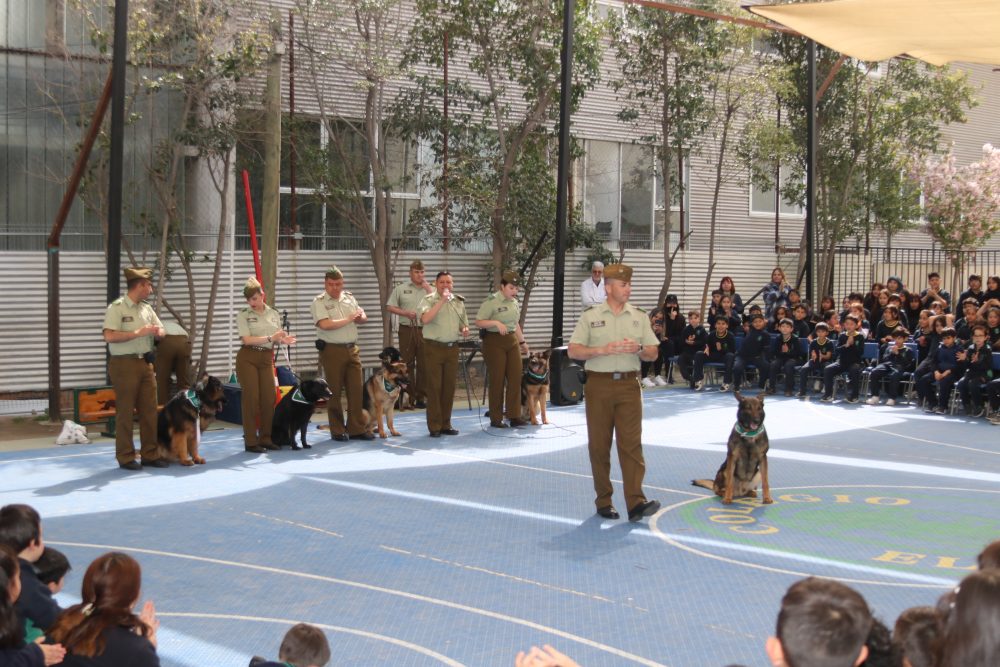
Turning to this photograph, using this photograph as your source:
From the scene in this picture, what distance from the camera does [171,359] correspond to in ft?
46.2

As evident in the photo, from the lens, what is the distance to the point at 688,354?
65.8 ft

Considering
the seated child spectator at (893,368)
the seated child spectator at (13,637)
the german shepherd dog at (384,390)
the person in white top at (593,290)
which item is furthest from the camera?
the person in white top at (593,290)

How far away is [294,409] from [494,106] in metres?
8.31

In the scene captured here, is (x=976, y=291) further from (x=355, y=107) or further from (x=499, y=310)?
(x=355, y=107)

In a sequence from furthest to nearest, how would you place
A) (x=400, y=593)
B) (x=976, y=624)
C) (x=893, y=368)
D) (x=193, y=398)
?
(x=893, y=368) < (x=193, y=398) < (x=400, y=593) < (x=976, y=624)

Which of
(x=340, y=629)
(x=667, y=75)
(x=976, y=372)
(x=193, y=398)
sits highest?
(x=667, y=75)

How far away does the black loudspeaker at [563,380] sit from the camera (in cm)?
1716

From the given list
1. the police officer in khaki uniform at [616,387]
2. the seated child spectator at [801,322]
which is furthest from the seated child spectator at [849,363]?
the police officer in khaki uniform at [616,387]

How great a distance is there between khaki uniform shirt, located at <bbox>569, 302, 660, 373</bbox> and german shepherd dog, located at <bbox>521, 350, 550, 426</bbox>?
5.10 metres

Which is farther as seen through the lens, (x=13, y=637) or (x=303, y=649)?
(x=303, y=649)

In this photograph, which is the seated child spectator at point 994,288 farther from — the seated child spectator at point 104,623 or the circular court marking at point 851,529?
the seated child spectator at point 104,623

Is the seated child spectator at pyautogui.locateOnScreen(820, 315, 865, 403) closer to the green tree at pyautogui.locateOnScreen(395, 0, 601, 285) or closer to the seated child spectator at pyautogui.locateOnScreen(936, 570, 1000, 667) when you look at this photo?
the green tree at pyautogui.locateOnScreen(395, 0, 601, 285)

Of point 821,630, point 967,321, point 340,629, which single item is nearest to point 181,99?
point 340,629

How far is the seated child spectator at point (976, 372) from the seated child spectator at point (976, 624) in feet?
46.6
